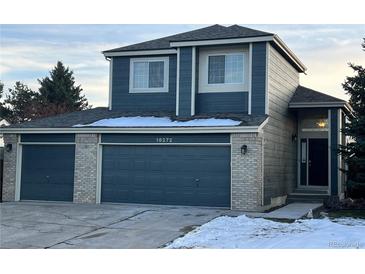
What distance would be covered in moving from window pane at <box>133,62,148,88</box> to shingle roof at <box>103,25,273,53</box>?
0.67 metres

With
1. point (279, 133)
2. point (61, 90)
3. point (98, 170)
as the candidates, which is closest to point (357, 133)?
point (279, 133)

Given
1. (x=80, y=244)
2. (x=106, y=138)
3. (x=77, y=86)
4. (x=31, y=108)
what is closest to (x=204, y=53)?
(x=106, y=138)

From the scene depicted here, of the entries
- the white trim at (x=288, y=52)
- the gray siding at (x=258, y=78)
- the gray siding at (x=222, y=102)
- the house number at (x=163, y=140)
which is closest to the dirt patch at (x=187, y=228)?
the house number at (x=163, y=140)

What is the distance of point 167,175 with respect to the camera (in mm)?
16625

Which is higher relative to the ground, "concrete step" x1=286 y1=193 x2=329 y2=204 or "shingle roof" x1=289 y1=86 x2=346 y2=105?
"shingle roof" x1=289 y1=86 x2=346 y2=105

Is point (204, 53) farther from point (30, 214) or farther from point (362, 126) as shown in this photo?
point (30, 214)

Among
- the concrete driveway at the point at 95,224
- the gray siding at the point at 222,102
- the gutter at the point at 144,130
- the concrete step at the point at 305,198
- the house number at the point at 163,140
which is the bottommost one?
the concrete driveway at the point at 95,224

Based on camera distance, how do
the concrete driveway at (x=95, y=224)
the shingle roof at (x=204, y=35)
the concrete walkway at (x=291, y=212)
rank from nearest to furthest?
1. the concrete driveway at (x=95, y=224)
2. the concrete walkway at (x=291, y=212)
3. the shingle roof at (x=204, y=35)

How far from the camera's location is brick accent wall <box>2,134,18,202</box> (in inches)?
717

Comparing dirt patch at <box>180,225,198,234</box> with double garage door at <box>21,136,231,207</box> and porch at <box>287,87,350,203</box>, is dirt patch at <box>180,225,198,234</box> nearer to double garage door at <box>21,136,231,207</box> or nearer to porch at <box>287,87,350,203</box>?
double garage door at <box>21,136,231,207</box>

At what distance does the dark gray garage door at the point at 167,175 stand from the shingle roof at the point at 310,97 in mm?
5470

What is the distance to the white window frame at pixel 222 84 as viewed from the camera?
57.7 feet

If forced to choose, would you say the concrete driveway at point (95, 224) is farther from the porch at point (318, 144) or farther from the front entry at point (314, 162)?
the front entry at point (314, 162)

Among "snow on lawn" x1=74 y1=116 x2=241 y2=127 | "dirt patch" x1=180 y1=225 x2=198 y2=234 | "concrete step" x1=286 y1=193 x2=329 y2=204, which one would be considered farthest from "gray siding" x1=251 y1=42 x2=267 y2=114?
"dirt patch" x1=180 y1=225 x2=198 y2=234
